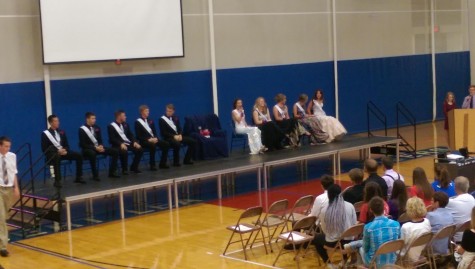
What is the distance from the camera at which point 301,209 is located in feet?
41.3

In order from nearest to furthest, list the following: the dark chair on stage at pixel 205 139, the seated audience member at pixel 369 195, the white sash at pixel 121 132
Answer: the seated audience member at pixel 369 195, the white sash at pixel 121 132, the dark chair on stage at pixel 205 139

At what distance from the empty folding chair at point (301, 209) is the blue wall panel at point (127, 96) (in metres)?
6.89

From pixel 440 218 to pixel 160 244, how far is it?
4.57 m

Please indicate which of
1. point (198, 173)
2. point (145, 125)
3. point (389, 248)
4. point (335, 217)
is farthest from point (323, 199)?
point (145, 125)

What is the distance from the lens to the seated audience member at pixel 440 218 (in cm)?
909

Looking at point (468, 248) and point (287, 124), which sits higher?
point (287, 124)

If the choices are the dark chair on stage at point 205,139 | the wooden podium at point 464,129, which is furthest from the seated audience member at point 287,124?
the wooden podium at point 464,129

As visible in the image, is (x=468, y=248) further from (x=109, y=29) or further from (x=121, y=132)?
(x=109, y=29)

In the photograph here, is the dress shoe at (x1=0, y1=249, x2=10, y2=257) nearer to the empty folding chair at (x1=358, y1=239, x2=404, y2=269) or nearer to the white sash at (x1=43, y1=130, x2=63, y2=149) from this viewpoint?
the white sash at (x1=43, y1=130, x2=63, y2=149)

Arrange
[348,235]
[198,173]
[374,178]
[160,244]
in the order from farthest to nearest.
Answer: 1. [198,173]
2. [160,244]
3. [374,178]
4. [348,235]

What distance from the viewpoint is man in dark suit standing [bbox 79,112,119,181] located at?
48.1 ft

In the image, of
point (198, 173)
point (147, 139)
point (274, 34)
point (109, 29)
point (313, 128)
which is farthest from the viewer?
point (274, 34)

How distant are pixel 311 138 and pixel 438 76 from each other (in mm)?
10355

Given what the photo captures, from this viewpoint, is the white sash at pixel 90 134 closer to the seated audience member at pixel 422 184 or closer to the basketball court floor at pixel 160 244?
the basketball court floor at pixel 160 244
